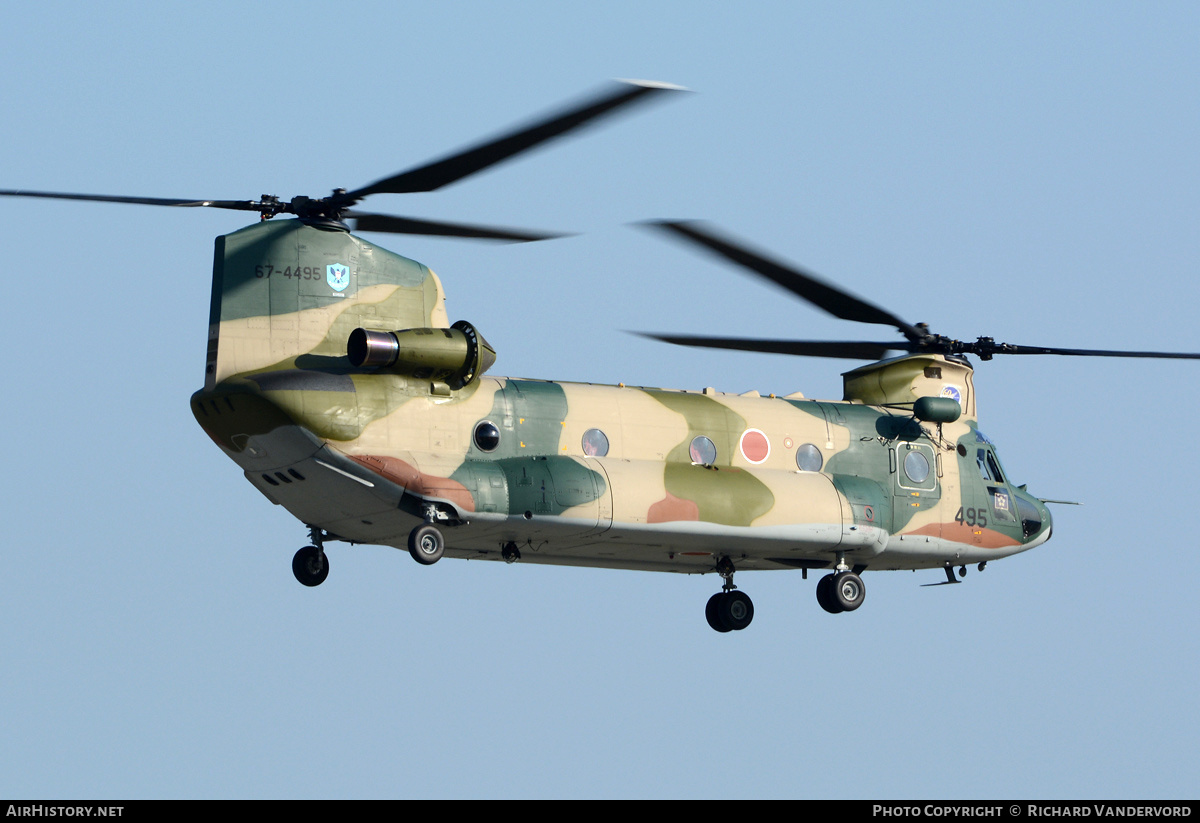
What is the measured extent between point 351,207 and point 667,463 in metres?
7.28

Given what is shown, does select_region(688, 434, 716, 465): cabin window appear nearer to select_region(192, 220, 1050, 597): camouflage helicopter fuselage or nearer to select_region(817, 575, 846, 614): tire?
select_region(192, 220, 1050, 597): camouflage helicopter fuselage

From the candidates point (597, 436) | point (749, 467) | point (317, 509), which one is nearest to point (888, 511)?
point (749, 467)

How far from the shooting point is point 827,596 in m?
35.7

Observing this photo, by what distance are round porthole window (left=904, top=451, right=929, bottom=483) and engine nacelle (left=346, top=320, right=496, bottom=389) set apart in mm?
9475

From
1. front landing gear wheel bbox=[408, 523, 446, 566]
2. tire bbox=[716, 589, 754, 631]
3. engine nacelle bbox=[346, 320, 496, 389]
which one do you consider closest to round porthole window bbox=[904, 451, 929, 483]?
tire bbox=[716, 589, 754, 631]

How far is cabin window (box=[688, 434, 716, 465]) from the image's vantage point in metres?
34.5

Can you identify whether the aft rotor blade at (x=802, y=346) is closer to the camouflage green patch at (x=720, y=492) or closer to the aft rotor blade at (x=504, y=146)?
the camouflage green patch at (x=720, y=492)

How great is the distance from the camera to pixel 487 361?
3228 cm

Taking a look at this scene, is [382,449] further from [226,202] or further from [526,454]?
[226,202]

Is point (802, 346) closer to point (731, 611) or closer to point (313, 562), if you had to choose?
point (731, 611)

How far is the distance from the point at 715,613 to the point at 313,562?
8842mm

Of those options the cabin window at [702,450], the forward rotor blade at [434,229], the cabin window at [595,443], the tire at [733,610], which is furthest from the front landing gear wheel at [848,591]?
the forward rotor blade at [434,229]

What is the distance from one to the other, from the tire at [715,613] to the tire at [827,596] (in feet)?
7.83
